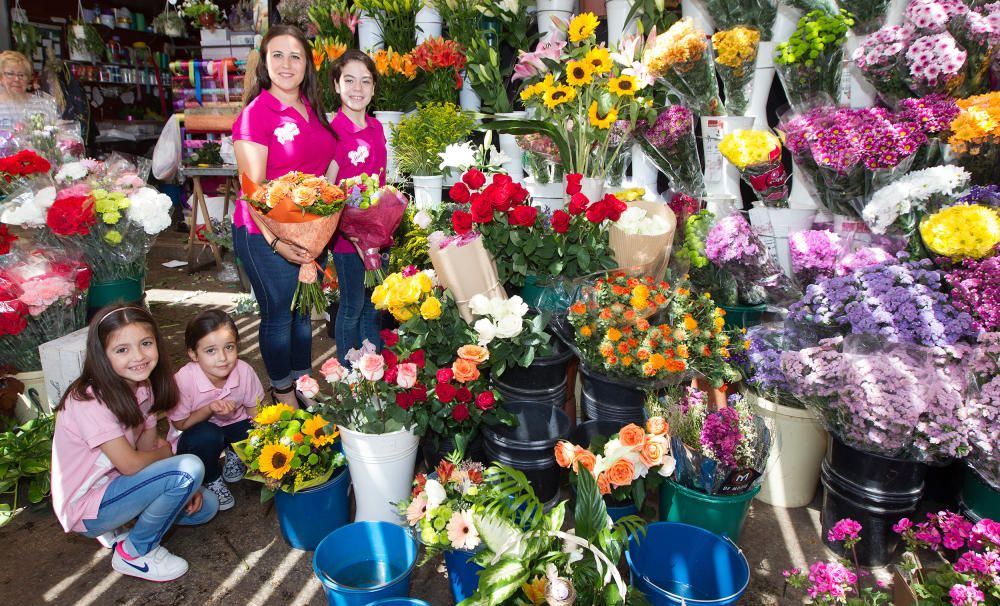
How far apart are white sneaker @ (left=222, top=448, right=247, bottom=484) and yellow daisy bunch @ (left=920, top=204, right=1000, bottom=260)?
106 inches

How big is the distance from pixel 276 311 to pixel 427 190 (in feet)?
3.32

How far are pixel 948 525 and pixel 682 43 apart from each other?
6.53 feet

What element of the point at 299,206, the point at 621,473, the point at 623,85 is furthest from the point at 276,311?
the point at 623,85

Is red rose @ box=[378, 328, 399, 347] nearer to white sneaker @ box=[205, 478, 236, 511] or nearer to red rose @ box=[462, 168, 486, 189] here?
red rose @ box=[462, 168, 486, 189]

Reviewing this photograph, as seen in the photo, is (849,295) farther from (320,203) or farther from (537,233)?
(320,203)

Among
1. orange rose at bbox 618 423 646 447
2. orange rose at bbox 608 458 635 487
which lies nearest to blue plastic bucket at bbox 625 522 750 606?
orange rose at bbox 608 458 635 487

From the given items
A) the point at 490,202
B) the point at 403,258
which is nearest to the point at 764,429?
the point at 490,202

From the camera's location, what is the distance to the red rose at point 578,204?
2.37 m

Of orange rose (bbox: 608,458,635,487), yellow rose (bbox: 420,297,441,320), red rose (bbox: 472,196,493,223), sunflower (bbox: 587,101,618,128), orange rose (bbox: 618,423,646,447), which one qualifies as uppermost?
sunflower (bbox: 587,101,618,128)

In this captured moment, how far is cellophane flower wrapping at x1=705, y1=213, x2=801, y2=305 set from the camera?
2541 mm

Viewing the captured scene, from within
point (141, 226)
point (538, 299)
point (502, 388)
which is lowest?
point (502, 388)

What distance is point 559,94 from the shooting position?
279 cm

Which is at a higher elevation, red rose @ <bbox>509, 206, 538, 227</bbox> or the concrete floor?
red rose @ <bbox>509, 206, 538, 227</bbox>

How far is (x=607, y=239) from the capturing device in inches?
102
